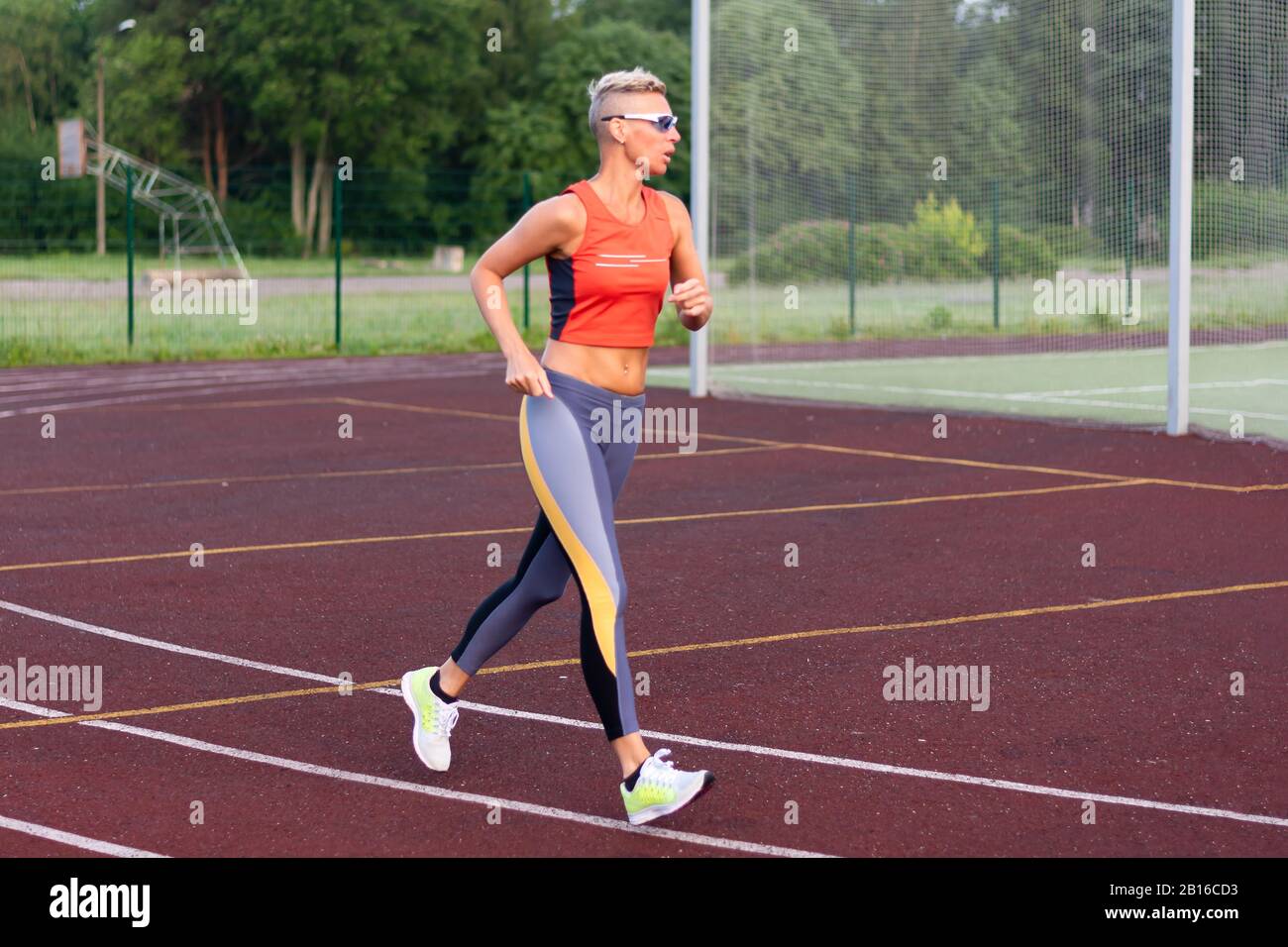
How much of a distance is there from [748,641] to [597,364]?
8.51 ft

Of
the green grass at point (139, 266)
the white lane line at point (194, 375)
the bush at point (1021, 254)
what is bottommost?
the white lane line at point (194, 375)

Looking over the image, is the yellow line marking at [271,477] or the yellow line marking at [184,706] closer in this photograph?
the yellow line marking at [184,706]

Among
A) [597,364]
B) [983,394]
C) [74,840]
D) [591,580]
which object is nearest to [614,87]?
[597,364]

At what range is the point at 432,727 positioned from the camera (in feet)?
19.4

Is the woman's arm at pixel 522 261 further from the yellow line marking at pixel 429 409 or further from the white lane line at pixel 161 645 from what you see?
the yellow line marking at pixel 429 409

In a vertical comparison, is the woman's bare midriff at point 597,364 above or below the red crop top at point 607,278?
below

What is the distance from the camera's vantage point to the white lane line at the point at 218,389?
1828cm

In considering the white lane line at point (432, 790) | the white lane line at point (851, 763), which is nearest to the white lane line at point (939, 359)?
the white lane line at point (851, 763)

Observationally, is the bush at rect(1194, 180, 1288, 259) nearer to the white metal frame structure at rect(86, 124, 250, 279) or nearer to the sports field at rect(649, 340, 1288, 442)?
the sports field at rect(649, 340, 1288, 442)

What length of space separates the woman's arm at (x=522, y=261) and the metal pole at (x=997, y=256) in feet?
49.7
